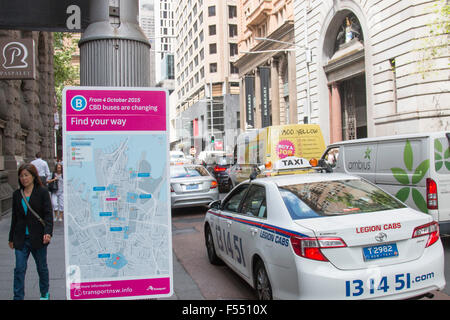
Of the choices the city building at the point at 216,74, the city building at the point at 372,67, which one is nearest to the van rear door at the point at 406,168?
the city building at the point at 372,67

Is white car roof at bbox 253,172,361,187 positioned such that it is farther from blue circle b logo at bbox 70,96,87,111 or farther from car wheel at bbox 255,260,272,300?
blue circle b logo at bbox 70,96,87,111

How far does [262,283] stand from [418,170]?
420 cm

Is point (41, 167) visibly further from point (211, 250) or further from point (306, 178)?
point (306, 178)

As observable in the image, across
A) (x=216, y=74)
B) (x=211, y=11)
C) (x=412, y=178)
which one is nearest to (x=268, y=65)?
(x=216, y=74)

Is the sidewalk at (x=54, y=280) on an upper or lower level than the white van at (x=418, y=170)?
lower

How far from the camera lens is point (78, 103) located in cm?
358

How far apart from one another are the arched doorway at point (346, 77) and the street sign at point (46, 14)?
72.0ft

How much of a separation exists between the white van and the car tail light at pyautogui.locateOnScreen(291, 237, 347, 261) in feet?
13.0

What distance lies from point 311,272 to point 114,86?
8.05 feet

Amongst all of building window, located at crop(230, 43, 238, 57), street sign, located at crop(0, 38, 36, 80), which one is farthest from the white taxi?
building window, located at crop(230, 43, 238, 57)

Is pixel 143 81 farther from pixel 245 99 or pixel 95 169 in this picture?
pixel 245 99

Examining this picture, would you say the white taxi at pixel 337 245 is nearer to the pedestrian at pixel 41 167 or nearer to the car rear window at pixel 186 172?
the car rear window at pixel 186 172

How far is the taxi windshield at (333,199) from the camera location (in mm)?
4457
